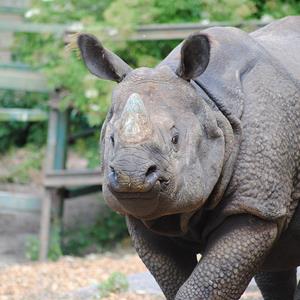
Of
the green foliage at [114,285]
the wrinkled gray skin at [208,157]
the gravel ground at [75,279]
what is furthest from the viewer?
the gravel ground at [75,279]

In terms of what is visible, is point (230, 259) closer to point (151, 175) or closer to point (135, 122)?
point (151, 175)

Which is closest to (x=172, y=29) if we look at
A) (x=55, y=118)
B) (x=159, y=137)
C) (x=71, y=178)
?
(x=55, y=118)

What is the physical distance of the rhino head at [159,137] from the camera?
445 centimetres

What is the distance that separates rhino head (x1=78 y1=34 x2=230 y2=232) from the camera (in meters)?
4.45

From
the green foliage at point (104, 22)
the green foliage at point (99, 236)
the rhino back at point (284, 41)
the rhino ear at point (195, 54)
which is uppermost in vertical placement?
the rhino ear at point (195, 54)

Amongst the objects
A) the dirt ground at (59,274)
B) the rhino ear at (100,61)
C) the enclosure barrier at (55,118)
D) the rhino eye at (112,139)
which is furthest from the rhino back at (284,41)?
the enclosure barrier at (55,118)

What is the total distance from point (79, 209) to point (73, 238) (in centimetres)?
85

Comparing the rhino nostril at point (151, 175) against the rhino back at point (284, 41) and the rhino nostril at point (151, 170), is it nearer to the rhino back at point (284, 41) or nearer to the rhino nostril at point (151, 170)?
the rhino nostril at point (151, 170)

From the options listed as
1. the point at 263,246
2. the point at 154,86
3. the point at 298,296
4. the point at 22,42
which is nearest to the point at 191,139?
the point at 154,86

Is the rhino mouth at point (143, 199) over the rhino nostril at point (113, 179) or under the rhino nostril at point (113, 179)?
under

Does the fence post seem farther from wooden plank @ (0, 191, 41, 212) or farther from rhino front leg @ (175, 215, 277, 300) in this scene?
rhino front leg @ (175, 215, 277, 300)

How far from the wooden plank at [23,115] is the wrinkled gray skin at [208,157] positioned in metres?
5.43

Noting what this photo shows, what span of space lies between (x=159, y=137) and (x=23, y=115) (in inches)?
245

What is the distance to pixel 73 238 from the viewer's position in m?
10.7
